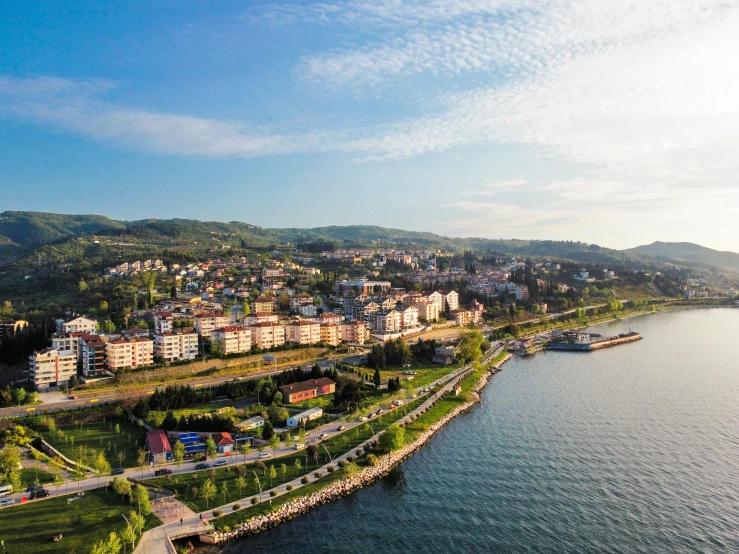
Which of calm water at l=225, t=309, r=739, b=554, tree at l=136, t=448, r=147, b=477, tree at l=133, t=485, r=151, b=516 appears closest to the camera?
tree at l=133, t=485, r=151, b=516

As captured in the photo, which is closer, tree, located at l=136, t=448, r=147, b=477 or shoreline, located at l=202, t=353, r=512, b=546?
shoreline, located at l=202, t=353, r=512, b=546

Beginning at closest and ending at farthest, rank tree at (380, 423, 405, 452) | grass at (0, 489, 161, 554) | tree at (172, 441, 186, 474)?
grass at (0, 489, 161, 554) < tree at (172, 441, 186, 474) < tree at (380, 423, 405, 452)

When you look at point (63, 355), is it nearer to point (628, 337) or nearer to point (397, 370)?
point (397, 370)

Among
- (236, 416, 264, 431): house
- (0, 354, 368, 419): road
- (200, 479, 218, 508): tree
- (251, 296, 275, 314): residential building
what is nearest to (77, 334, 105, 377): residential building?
(0, 354, 368, 419): road

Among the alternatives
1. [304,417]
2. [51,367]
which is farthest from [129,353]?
[304,417]

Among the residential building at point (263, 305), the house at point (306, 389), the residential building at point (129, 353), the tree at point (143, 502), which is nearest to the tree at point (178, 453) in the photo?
the tree at point (143, 502)

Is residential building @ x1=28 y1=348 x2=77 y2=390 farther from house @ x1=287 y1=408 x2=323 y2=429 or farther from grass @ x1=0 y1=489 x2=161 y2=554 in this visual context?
grass @ x1=0 y1=489 x2=161 y2=554

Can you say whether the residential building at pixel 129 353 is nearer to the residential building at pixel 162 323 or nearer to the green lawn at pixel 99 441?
the residential building at pixel 162 323

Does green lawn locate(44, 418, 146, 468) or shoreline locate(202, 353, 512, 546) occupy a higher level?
green lawn locate(44, 418, 146, 468)

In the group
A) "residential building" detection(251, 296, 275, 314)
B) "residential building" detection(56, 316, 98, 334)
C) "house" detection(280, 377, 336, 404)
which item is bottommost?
"house" detection(280, 377, 336, 404)
